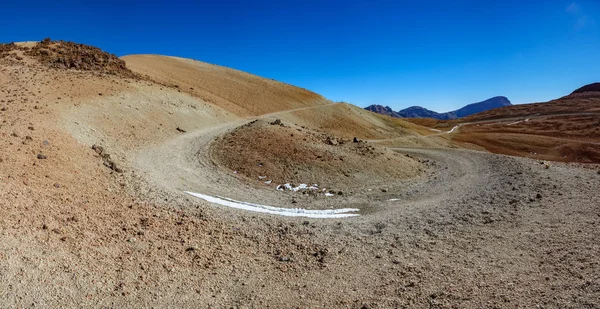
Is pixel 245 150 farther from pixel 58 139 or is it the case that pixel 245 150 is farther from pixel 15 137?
pixel 15 137

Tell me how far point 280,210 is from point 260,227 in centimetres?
246

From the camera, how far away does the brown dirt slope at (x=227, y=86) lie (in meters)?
42.7

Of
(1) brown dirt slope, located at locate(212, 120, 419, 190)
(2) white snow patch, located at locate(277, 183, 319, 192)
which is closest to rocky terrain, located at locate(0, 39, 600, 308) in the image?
(1) brown dirt slope, located at locate(212, 120, 419, 190)

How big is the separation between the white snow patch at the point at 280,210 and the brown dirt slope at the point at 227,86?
2742cm

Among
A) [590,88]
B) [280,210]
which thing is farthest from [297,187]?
[590,88]

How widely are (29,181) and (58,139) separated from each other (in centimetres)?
550

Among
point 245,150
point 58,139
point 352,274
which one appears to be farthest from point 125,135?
point 352,274

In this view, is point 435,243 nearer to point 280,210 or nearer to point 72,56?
point 280,210

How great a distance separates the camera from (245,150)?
792 inches

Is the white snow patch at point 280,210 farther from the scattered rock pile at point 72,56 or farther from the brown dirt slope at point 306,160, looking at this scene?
the scattered rock pile at point 72,56

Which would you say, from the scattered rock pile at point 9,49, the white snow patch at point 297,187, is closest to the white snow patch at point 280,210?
the white snow patch at point 297,187

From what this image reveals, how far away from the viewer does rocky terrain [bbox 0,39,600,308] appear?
261 inches

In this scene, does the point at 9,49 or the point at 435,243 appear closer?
the point at 435,243

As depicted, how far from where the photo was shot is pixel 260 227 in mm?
10625
